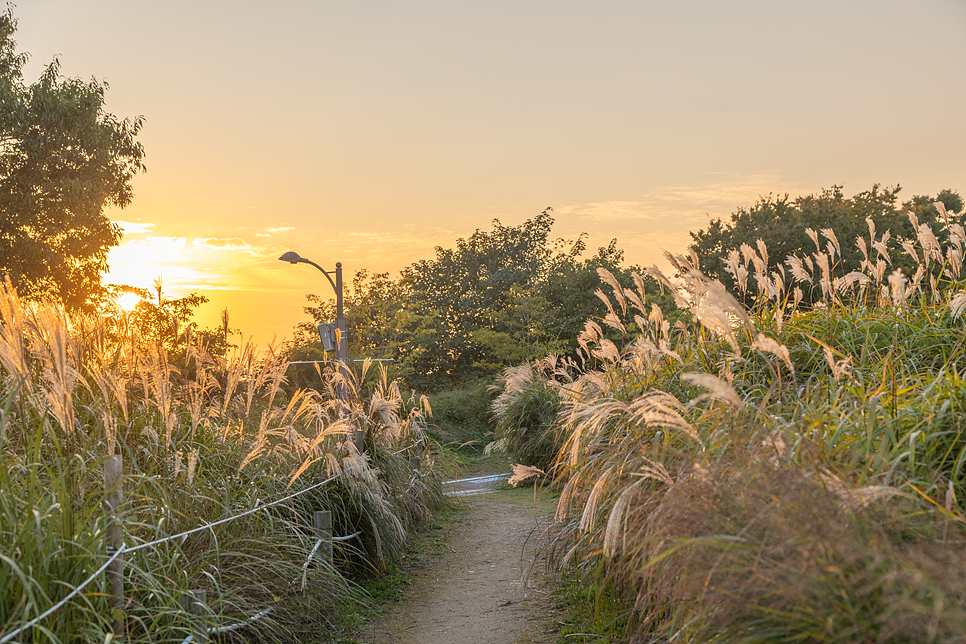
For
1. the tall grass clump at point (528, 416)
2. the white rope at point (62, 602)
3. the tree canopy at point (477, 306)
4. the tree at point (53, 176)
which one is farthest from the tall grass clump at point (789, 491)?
the tree canopy at point (477, 306)

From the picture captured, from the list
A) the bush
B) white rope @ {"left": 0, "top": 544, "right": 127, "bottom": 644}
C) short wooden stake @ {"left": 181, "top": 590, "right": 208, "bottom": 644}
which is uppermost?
white rope @ {"left": 0, "top": 544, "right": 127, "bottom": 644}

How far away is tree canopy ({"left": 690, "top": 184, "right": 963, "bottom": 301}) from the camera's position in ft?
99.2

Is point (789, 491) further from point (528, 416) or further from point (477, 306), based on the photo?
point (477, 306)

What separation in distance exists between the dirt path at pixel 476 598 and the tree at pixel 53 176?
14.2 m

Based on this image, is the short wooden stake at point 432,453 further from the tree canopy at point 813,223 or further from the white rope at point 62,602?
the tree canopy at point 813,223

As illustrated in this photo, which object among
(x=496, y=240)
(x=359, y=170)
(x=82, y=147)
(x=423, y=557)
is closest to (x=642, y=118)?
(x=359, y=170)

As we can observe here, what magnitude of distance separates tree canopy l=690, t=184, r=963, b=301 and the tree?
70.4 feet

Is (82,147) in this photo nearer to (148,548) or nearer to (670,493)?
(148,548)

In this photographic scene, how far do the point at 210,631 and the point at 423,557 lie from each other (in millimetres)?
3957

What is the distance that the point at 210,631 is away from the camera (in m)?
3.35

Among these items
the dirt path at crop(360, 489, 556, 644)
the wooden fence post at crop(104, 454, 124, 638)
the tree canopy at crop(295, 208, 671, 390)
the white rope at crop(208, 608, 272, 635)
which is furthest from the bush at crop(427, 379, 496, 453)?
the wooden fence post at crop(104, 454, 124, 638)

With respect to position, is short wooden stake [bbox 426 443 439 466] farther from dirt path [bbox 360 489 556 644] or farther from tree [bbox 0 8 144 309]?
tree [bbox 0 8 144 309]

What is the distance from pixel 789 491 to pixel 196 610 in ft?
9.38

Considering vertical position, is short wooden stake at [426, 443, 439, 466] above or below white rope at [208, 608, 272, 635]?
below
